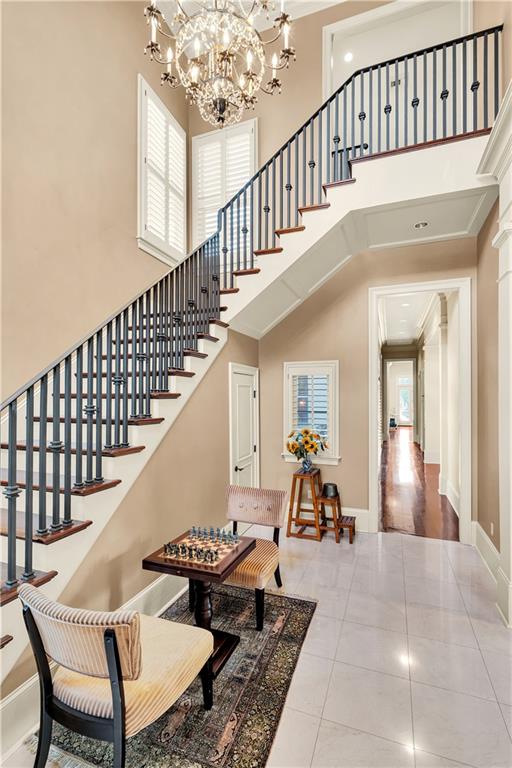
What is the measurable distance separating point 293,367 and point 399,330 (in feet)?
22.4

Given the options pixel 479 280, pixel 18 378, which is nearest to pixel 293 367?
pixel 479 280

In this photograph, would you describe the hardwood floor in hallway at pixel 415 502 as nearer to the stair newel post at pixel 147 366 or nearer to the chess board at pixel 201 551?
the chess board at pixel 201 551

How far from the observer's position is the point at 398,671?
224cm

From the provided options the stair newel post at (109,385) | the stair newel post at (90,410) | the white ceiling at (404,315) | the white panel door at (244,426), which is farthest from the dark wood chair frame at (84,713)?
the white ceiling at (404,315)

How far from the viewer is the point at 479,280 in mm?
3979

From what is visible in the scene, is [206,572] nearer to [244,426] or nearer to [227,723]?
[227,723]

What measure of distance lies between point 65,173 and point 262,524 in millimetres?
3528

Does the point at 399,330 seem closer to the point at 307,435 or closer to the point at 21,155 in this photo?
the point at 307,435

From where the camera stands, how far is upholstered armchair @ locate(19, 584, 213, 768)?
4.21 feet

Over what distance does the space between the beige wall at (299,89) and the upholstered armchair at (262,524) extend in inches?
180

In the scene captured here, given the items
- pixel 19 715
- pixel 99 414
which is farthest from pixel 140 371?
pixel 19 715

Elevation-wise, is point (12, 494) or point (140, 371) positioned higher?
point (140, 371)

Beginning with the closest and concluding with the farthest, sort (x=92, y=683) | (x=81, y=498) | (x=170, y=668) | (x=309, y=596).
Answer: (x=92, y=683), (x=170, y=668), (x=81, y=498), (x=309, y=596)

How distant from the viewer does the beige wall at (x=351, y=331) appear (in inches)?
170
